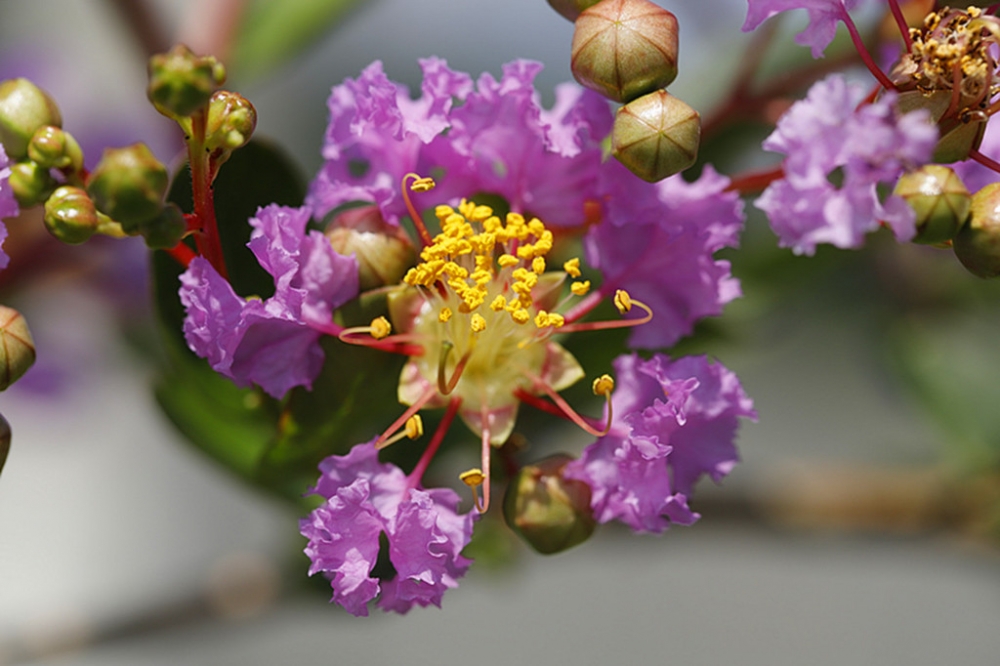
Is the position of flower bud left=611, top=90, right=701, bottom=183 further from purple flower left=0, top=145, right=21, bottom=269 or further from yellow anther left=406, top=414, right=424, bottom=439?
purple flower left=0, top=145, right=21, bottom=269

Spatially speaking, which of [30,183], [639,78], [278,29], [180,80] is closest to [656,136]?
[639,78]

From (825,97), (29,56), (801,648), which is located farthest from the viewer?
(801,648)

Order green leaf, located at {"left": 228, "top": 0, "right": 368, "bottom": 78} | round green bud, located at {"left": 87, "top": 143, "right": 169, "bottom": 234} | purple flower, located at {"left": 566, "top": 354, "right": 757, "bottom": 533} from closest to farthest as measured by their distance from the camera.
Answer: round green bud, located at {"left": 87, "top": 143, "right": 169, "bottom": 234}
purple flower, located at {"left": 566, "top": 354, "right": 757, "bottom": 533}
green leaf, located at {"left": 228, "top": 0, "right": 368, "bottom": 78}

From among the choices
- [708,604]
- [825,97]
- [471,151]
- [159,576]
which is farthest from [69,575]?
[825,97]

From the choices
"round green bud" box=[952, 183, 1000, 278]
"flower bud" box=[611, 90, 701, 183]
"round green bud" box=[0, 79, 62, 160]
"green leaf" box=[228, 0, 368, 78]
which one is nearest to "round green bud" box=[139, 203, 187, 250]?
"round green bud" box=[0, 79, 62, 160]

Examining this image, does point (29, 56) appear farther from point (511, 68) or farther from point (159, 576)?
point (511, 68)

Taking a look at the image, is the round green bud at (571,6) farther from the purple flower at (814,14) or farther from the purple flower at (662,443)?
the purple flower at (662,443)

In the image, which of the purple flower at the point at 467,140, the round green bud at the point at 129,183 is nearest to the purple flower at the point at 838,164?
the purple flower at the point at 467,140
